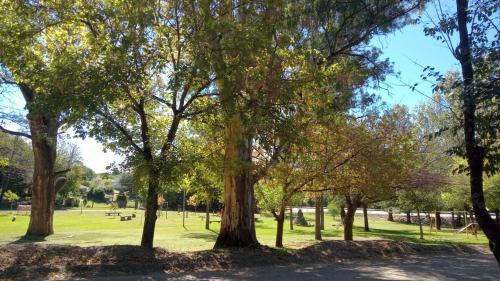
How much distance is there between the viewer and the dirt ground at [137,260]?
10734 mm

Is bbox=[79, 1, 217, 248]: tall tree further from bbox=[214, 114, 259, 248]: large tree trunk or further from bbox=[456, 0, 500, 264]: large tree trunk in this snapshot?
bbox=[456, 0, 500, 264]: large tree trunk

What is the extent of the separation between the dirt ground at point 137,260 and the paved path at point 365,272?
427 mm

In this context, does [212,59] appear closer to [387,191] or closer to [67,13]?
[67,13]

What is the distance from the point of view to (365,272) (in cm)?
1259

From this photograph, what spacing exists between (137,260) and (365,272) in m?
5.73

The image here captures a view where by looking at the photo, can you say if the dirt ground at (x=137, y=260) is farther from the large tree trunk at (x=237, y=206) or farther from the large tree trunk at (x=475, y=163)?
the large tree trunk at (x=475, y=163)

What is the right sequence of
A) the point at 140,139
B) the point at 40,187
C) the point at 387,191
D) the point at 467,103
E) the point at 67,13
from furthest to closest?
the point at 40,187, the point at 387,191, the point at 140,139, the point at 67,13, the point at 467,103

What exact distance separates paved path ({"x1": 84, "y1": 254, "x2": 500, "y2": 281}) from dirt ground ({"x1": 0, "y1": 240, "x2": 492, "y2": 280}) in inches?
16.8

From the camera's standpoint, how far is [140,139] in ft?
44.7

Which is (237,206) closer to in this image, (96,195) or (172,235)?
(172,235)

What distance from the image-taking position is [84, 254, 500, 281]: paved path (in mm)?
11242

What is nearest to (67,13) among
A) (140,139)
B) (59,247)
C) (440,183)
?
(140,139)

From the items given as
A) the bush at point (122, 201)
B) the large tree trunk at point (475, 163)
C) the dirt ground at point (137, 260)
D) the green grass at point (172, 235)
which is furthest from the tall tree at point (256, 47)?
the bush at point (122, 201)

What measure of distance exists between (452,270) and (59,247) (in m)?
10.6
